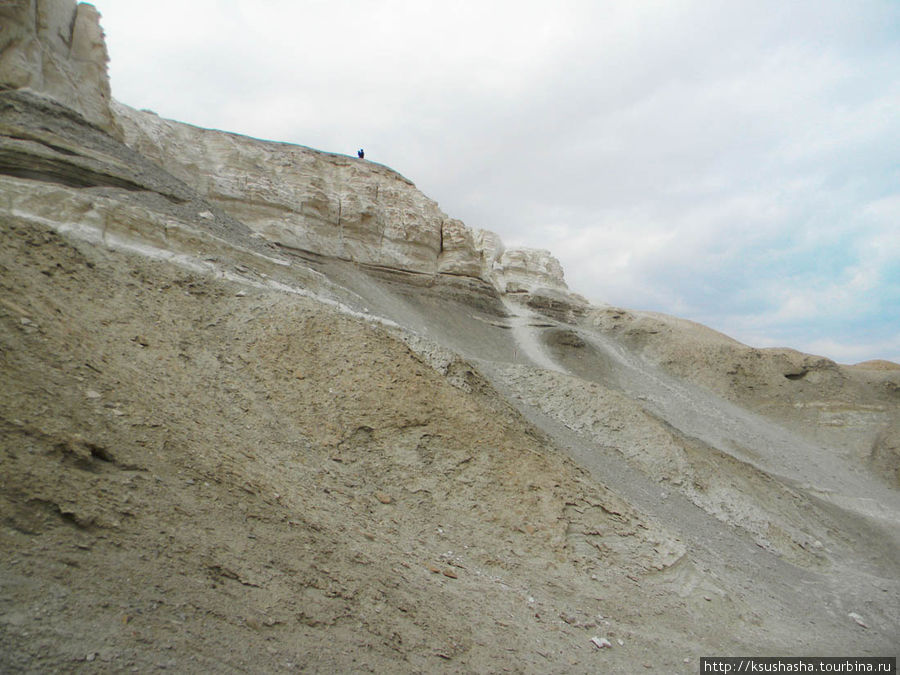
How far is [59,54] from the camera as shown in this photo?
15.0 m

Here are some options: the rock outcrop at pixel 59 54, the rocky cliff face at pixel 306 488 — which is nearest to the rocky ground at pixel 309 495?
the rocky cliff face at pixel 306 488

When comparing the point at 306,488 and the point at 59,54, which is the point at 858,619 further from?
the point at 59,54

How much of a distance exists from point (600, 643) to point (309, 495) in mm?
3558

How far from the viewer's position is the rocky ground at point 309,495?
3.35m

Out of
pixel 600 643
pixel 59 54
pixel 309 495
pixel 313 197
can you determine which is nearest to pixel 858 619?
pixel 600 643

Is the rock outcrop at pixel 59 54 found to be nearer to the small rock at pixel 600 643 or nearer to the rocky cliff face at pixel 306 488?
the rocky cliff face at pixel 306 488

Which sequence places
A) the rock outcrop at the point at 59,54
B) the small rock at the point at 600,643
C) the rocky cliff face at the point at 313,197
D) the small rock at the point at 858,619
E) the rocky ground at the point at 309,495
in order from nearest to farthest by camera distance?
the rocky ground at the point at 309,495
the small rock at the point at 600,643
the small rock at the point at 858,619
the rock outcrop at the point at 59,54
the rocky cliff face at the point at 313,197

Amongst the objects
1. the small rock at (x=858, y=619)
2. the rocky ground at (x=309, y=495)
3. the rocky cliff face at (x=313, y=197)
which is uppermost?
the rocky cliff face at (x=313, y=197)

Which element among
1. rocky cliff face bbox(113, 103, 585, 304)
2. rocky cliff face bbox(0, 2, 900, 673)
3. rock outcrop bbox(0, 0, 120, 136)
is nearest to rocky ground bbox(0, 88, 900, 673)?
rocky cliff face bbox(0, 2, 900, 673)

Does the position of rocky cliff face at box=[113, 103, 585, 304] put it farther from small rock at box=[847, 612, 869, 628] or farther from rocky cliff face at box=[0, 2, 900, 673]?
small rock at box=[847, 612, 869, 628]

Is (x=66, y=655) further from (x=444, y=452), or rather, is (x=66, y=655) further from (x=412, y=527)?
(x=444, y=452)

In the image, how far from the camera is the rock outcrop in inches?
502

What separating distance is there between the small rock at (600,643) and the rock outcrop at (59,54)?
16.2 metres

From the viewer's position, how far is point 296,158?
2300 cm
